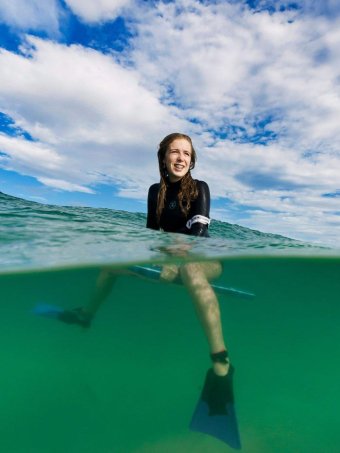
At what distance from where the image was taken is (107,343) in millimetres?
12445

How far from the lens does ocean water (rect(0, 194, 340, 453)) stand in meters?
5.66

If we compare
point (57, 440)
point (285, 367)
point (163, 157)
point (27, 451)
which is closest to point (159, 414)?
point (57, 440)

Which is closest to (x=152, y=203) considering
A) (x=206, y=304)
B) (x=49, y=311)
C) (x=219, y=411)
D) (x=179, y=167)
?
(x=179, y=167)

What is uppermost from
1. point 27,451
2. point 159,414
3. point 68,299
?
point 68,299

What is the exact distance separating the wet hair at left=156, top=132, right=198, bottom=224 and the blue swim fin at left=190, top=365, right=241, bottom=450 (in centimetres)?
278

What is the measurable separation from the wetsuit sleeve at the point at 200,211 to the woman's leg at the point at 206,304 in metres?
0.77

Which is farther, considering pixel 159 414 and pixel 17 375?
pixel 17 375

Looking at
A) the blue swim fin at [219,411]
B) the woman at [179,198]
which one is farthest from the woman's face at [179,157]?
the blue swim fin at [219,411]

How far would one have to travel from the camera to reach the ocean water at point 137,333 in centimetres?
566

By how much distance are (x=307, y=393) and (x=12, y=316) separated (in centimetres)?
1110

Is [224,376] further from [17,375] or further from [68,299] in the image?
[17,375]

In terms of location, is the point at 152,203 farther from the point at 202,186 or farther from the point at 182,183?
the point at 202,186

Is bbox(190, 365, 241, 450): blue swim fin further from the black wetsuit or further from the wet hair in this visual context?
the wet hair

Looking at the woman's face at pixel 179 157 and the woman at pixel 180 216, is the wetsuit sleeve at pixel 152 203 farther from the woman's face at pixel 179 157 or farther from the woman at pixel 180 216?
the woman's face at pixel 179 157
